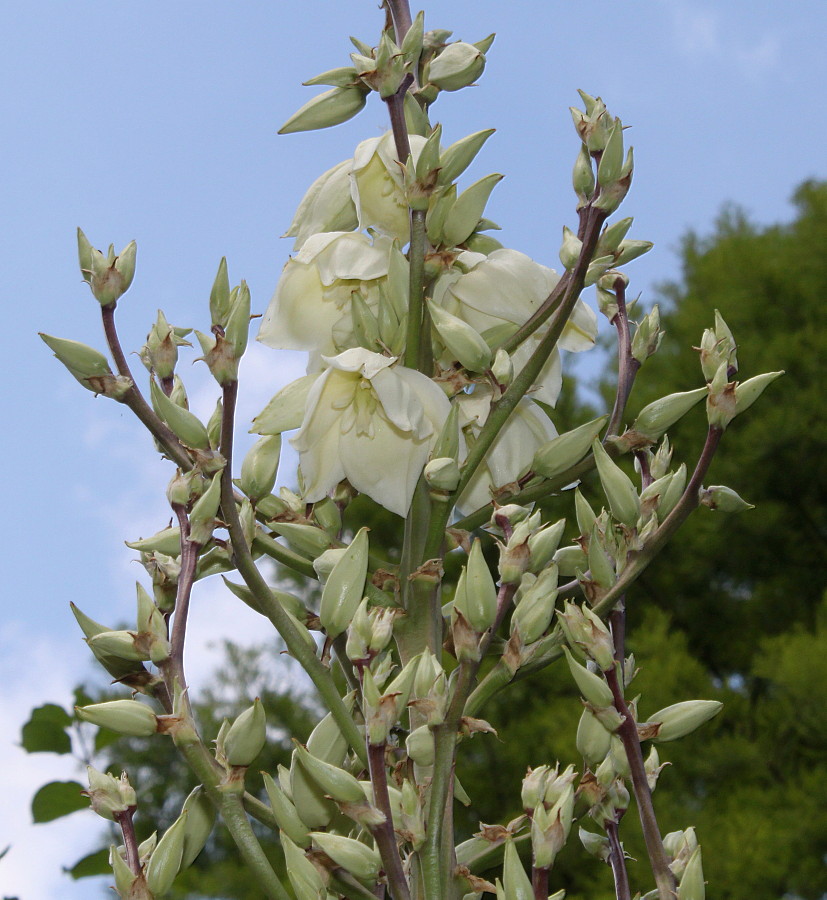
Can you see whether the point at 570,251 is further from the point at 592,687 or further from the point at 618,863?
the point at 618,863

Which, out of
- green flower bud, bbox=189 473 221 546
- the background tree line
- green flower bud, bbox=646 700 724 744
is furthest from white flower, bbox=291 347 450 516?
the background tree line

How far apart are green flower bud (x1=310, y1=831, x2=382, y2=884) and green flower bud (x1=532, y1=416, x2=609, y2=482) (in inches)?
11.2

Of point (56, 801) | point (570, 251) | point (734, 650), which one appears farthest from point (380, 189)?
point (734, 650)

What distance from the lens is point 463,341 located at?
680 millimetres

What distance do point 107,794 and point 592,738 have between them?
0.30 m

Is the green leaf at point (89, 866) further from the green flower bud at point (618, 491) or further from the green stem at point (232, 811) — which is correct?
the green flower bud at point (618, 491)

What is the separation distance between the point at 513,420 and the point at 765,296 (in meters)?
6.24

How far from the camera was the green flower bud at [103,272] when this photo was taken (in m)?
0.65

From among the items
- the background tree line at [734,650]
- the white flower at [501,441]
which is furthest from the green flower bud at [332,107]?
the background tree line at [734,650]

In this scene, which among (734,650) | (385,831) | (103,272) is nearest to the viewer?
(385,831)

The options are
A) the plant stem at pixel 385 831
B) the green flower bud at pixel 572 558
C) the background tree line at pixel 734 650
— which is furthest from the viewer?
the background tree line at pixel 734 650

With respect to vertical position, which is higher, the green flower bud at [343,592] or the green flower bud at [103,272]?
the green flower bud at [103,272]

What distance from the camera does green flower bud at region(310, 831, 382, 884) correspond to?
56 cm

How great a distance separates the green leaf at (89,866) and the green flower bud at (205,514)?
1.92 ft
